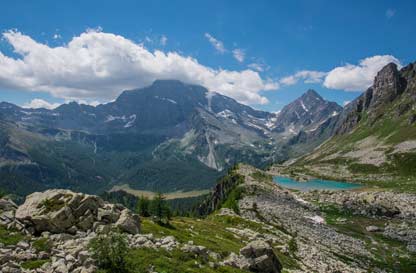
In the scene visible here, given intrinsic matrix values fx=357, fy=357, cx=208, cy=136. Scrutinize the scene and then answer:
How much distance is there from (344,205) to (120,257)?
373 feet

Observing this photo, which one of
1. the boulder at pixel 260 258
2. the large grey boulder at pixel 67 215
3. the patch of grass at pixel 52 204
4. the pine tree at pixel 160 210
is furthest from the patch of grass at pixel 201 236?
the patch of grass at pixel 52 204

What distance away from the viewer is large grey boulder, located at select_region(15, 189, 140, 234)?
128 ft

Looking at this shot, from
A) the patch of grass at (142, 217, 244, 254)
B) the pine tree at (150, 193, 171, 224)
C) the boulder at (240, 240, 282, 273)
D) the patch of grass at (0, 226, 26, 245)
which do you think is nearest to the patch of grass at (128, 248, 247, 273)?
the boulder at (240, 240, 282, 273)

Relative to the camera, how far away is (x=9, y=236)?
34.7 metres

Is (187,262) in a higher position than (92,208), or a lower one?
lower

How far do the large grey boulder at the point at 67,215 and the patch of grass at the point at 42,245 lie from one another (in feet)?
13.2

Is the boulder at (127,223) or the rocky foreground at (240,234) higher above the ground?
the boulder at (127,223)

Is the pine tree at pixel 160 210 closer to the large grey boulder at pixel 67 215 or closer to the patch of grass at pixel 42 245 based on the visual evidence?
the large grey boulder at pixel 67 215

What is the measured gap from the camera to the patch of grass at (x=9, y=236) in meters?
33.0

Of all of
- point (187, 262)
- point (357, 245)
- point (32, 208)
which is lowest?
point (357, 245)

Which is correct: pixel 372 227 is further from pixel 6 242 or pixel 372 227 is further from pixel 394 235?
pixel 6 242

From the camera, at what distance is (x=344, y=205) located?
12712cm

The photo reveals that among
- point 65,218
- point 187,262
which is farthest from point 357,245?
point 65,218

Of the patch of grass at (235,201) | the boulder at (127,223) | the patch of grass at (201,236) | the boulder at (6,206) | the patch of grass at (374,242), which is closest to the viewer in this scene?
the boulder at (127,223)
